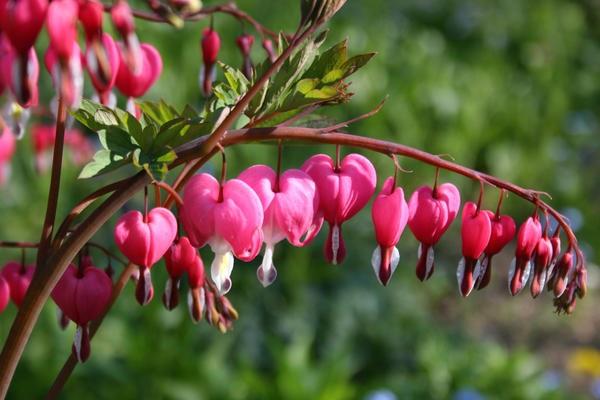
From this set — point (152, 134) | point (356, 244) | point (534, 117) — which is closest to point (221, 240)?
point (152, 134)

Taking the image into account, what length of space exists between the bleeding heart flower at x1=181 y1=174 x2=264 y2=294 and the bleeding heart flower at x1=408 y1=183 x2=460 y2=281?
Result: 0.18 m

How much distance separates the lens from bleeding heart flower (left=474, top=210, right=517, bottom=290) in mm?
1096

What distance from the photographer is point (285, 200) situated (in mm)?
1043

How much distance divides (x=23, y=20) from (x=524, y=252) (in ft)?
1.92

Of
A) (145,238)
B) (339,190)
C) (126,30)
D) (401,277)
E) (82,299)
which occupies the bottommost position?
(401,277)

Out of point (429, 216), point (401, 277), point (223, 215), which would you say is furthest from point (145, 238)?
point (401, 277)

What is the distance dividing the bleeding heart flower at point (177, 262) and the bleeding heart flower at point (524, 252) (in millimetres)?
350

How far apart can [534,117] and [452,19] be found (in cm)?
212

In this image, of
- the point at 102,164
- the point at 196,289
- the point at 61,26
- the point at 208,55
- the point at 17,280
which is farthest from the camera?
the point at 208,55

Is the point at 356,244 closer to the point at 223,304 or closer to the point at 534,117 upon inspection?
the point at 534,117

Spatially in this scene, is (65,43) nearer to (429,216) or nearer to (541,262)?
(429,216)

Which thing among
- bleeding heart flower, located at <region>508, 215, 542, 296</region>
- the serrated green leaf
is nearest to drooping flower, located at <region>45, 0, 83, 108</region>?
the serrated green leaf

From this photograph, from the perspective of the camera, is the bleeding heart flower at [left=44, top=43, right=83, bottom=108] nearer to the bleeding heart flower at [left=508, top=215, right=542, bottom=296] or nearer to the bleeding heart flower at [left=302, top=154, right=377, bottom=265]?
the bleeding heart flower at [left=302, top=154, right=377, bottom=265]

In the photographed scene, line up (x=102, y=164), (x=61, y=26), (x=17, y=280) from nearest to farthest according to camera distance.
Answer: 1. (x=61, y=26)
2. (x=102, y=164)
3. (x=17, y=280)
